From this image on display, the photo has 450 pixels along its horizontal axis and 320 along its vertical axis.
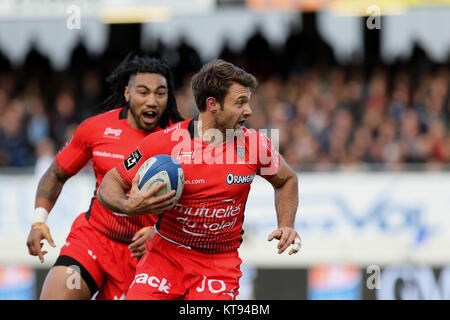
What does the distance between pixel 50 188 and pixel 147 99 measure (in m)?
1.10

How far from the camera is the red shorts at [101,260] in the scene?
5.66 meters

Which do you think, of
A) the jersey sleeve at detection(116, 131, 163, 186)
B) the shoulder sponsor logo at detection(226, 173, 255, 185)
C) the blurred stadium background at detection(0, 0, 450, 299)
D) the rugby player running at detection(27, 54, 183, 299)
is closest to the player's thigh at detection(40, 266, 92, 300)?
the rugby player running at detection(27, 54, 183, 299)

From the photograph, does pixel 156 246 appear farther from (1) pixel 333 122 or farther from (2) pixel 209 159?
(1) pixel 333 122

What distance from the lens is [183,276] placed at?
481 centimetres

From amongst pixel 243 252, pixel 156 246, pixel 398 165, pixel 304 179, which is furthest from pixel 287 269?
pixel 156 246

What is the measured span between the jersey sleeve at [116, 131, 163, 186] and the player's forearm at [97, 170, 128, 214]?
0.21 ft

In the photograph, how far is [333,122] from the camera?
1250 centimetres

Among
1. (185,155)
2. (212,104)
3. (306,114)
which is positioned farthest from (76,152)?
(306,114)

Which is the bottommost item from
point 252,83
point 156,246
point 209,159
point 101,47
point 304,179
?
point 156,246

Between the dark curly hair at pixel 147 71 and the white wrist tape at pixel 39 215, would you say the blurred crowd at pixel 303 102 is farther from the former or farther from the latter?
the white wrist tape at pixel 39 215

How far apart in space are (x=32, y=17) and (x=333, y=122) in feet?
19.8

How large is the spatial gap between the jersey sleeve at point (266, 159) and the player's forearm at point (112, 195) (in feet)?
3.10

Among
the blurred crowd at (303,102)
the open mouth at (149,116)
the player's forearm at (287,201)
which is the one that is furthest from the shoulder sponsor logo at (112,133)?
the blurred crowd at (303,102)

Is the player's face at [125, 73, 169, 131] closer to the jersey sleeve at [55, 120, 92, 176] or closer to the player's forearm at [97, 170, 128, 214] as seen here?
the jersey sleeve at [55, 120, 92, 176]
